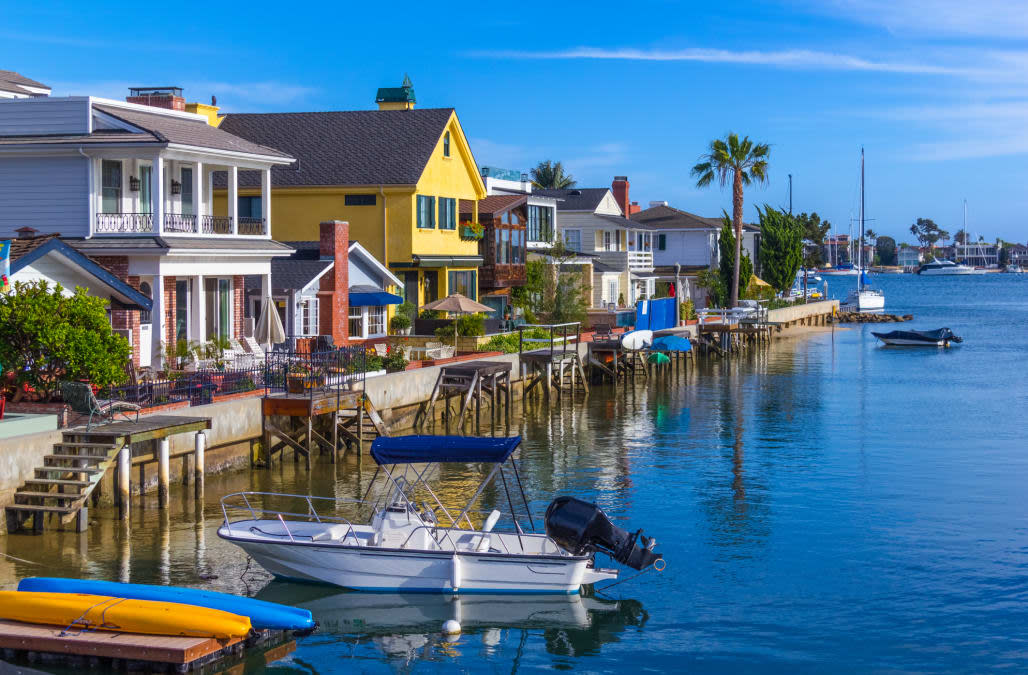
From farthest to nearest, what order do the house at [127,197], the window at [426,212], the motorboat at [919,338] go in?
the motorboat at [919,338] < the window at [426,212] < the house at [127,197]

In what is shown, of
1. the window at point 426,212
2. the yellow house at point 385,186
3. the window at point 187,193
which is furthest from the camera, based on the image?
the window at point 426,212

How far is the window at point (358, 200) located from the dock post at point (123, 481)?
30361 millimetres

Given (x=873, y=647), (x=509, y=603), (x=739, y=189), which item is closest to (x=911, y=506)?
(x=873, y=647)

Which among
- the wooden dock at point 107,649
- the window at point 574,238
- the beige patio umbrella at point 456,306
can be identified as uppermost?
the window at point 574,238

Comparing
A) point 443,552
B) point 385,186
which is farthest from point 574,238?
point 443,552

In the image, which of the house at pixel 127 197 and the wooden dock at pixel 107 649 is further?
the house at pixel 127 197

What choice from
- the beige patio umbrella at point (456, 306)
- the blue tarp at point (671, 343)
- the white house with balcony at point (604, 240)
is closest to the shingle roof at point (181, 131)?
the beige patio umbrella at point (456, 306)

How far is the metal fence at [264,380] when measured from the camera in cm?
3036

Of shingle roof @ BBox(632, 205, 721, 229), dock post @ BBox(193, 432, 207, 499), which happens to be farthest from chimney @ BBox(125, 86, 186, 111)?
shingle roof @ BBox(632, 205, 721, 229)

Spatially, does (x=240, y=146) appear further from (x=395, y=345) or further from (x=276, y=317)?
(x=395, y=345)

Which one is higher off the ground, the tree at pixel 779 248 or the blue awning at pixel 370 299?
the tree at pixel 779 248

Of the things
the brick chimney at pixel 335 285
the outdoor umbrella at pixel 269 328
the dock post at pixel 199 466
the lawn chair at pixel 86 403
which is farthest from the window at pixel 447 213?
the lawn chair at pixel 86 403

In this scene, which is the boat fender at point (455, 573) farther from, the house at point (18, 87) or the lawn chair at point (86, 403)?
the house at point (18, 87)

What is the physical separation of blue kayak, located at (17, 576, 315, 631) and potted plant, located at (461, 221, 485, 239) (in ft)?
135
